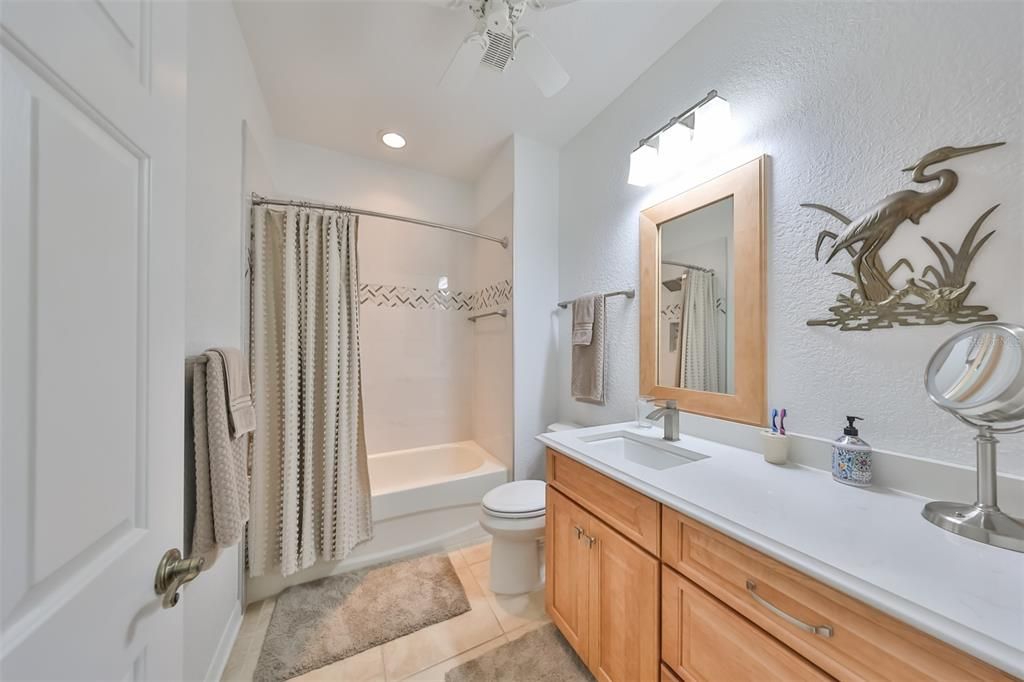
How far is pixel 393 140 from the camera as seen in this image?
2.24 meters

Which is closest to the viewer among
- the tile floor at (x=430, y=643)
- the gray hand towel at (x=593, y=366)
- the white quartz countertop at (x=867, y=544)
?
the white quartz countertop at (x=867, y=544)

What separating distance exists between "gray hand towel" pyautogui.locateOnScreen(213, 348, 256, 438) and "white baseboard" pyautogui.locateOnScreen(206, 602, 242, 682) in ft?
2.84

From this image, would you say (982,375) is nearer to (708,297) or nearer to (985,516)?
(985,516)

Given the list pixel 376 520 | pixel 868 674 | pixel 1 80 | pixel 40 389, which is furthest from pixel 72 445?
pixel 376 520

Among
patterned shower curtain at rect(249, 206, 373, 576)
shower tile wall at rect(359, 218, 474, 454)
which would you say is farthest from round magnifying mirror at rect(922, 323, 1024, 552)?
shower tile wall at rect(359, 218, 474, 454)

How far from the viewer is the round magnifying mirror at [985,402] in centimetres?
67

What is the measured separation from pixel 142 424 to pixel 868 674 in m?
1.21

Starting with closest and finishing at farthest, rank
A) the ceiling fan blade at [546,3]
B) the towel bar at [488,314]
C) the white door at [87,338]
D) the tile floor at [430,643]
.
→ 1. the white door at [87,338]
2. the ceiling fan blade at [546,3]
3. the tile floor at [430,643]
4. the towel bar at [488,314]

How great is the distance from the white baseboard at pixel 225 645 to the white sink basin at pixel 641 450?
153cm

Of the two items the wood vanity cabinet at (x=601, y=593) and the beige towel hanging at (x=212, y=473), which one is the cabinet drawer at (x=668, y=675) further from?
the beige towel hanging at (x=212, y=473)

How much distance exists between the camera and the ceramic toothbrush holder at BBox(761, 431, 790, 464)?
1110mm

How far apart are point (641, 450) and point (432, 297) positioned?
1.89 m

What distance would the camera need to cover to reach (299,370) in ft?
5.52

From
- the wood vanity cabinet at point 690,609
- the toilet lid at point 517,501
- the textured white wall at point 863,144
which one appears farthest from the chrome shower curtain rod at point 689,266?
the toilet lid at point 517,501
